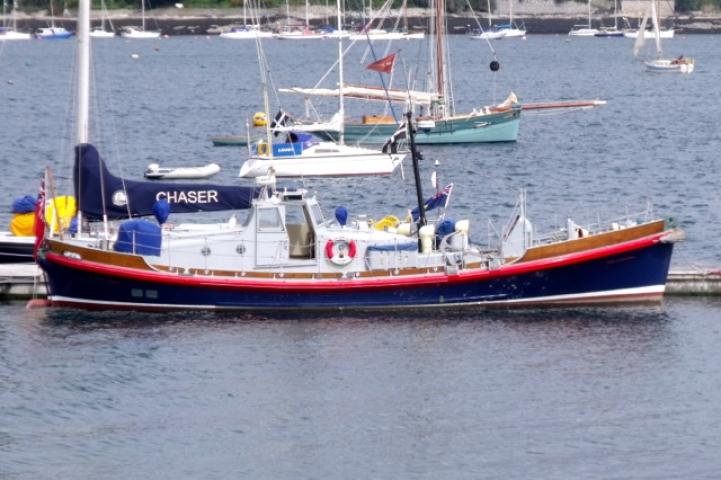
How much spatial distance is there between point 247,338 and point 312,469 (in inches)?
339

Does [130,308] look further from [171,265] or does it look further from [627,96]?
[627,96]

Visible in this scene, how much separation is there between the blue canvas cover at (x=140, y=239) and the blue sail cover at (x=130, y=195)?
4.87 feet

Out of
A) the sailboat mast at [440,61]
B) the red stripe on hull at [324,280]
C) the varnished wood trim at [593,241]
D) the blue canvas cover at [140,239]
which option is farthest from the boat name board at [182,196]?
the sailboat mast at [440,61]

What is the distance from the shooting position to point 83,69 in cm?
4056

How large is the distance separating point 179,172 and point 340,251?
29.6 meters

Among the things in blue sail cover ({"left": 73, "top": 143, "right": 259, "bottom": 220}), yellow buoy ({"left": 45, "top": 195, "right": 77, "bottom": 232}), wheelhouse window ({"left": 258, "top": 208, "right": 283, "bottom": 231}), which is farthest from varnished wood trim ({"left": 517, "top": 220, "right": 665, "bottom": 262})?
yellow buoy ({"left": 45, "top": 195, "right": 77, "bottom": 232})

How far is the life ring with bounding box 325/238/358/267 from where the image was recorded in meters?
39.6

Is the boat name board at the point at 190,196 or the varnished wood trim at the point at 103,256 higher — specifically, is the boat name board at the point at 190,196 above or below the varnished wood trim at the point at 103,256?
above

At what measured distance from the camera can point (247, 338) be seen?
38.2 metres

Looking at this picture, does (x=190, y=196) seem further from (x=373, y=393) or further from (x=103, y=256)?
(x=373, y=393)

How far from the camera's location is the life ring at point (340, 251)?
39.6m

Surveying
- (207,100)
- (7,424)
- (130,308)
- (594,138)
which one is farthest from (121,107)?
(7,424)

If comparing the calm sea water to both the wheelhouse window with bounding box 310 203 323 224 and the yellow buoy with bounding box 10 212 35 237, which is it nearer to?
the wheelhouse window with bounding box 310 203 323 224

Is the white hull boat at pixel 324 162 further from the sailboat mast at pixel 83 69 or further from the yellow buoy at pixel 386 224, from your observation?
the sailboat mast at pixel 83 69
